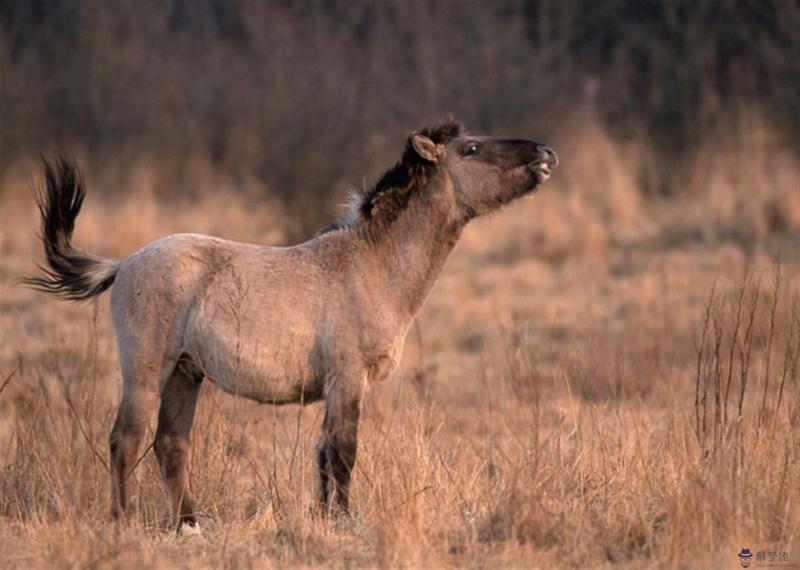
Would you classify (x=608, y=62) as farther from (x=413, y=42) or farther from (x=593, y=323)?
(x=593, y=323)

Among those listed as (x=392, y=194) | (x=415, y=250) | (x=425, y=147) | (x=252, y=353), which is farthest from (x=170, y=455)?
(x=425, y=147)

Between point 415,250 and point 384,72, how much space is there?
13212mm

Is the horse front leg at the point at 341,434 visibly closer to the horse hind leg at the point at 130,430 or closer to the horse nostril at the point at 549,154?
the horse hind leg at the point at 130,430

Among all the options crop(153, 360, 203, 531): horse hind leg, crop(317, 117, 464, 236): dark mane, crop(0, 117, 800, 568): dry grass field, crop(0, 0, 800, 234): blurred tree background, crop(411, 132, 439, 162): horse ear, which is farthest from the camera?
crop(0, 0, 800, 234): blurred tree background

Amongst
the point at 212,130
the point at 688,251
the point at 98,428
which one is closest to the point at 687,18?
the point at 688,251

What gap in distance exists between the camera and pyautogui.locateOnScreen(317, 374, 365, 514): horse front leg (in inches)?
266

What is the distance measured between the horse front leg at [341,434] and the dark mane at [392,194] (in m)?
0.99

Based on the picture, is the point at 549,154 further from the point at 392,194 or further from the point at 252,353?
the point at 252,353

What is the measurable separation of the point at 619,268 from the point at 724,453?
856 cm

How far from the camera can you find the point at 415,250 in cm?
727

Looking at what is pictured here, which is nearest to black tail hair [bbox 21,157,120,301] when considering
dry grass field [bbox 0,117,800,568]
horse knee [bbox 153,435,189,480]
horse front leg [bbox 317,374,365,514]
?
dry grass field [bbox 0,117,800,568]

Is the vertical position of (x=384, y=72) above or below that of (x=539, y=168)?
above

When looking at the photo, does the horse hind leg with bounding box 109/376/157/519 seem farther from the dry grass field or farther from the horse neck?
the horse neck

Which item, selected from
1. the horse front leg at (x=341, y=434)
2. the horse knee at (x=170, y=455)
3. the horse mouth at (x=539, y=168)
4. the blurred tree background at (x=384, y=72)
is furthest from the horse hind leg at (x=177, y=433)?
the blurred tree background at (x=384, y=72)
